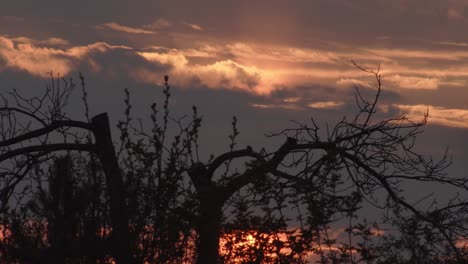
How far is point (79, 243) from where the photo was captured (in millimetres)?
8734

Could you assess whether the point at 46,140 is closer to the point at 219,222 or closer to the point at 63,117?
the point at 63,117

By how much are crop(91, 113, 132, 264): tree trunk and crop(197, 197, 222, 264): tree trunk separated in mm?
1441

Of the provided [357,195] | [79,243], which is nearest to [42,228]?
[79,243]

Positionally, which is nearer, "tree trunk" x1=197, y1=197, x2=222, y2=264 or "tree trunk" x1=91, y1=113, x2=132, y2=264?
"tree trunk" x1=91, y1=113, x2=132, y2=264

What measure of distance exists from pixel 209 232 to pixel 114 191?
188 centimetres

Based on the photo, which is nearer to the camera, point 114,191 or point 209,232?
point 114,191

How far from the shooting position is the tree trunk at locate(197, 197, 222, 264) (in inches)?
430

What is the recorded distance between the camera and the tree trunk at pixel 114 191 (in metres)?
9.15

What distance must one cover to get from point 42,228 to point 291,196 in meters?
3.64

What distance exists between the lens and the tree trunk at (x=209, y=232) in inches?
430

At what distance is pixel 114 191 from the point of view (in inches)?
396

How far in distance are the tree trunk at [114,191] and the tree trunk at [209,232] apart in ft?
4.73

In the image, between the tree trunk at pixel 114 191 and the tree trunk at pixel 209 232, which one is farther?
the tree trunk at pixel 209 232

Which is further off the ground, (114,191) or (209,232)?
(114,191)
